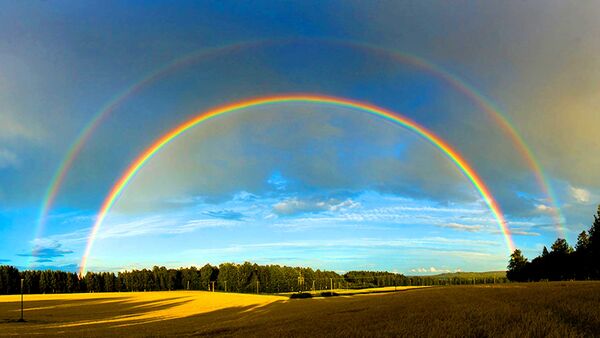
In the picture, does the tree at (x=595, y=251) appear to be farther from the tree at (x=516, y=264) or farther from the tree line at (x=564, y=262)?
the tree at (x=516, y=264)

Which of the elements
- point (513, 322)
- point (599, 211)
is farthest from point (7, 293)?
point (513, 322)

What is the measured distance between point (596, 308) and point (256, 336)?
46.2 ft

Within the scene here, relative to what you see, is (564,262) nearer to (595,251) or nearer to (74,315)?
(595,251)

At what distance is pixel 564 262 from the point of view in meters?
115

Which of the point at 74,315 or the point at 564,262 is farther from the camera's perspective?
the point at 564,262

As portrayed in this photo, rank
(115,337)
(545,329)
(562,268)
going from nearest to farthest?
1. (545,329)
2. (115,337)
3. (562,268)

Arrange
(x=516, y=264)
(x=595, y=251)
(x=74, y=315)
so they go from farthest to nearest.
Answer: (x=516, y=264)
(x=595, y=251)
(x=74, y=315)

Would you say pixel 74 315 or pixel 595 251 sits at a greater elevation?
pixel 595 251

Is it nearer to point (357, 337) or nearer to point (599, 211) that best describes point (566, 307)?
point (357, 337)

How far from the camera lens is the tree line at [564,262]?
307 feet

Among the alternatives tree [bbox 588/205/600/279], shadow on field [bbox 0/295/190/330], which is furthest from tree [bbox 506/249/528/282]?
shadow on field [bbox 0/295/190/330]

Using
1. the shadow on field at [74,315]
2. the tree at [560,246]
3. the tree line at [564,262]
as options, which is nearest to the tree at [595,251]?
the tree line at [564,262]

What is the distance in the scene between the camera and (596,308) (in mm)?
18531

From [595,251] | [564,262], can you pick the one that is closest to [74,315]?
[595,251]
